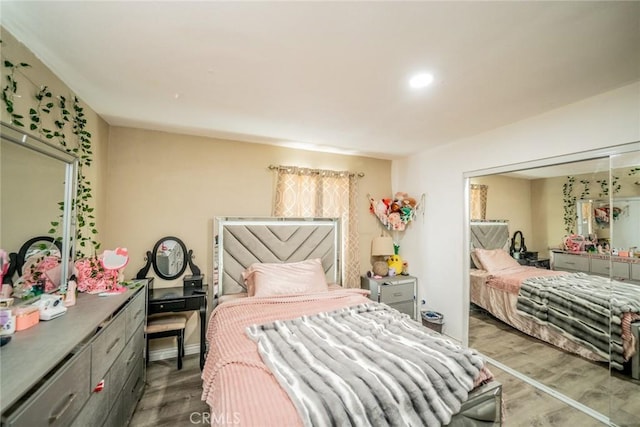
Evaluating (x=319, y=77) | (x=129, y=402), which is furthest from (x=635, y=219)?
(x=129, y=402)

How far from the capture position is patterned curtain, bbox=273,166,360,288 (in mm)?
3215

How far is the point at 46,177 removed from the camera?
5.18 ft

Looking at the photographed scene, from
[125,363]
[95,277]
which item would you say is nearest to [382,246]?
[125,363]

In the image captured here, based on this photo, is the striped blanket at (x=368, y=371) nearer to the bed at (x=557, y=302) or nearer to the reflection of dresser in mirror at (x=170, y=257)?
the bed at (x=557, y=302)

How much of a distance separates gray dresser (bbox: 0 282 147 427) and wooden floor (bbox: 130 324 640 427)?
7.7 inches

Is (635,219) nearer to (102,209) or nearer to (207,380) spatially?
(207,380)

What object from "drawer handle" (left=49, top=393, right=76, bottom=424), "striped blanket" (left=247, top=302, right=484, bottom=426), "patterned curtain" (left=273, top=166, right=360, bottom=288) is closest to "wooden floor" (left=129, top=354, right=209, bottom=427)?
"striped blanket" (left=247, top=302, right=484, bottom=426)

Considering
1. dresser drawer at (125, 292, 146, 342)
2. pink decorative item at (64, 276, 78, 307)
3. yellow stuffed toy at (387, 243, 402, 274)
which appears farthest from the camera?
yellow stuffed toy at (387, 243, 402, 274)

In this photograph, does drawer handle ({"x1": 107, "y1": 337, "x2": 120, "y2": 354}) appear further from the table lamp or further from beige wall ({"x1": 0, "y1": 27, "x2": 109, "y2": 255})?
the table lamp

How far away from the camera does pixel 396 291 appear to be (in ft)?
10.9

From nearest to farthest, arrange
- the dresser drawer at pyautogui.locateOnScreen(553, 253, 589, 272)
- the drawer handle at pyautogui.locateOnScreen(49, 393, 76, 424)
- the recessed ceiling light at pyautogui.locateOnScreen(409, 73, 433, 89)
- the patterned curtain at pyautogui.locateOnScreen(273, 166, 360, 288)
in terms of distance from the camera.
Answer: the drawer handle at pyautogui.locateOnScreen(49, 393, 76, 424), the recessed ceiling light at pyautogui.locateOnScreen(409, 73, 433, 89), the dresser drawer at pyautogui.locateOnScreen(553, 253, 589, 272), the patterned curtain at pyautogui.locateOnScreen(273, 166, 360, 288)

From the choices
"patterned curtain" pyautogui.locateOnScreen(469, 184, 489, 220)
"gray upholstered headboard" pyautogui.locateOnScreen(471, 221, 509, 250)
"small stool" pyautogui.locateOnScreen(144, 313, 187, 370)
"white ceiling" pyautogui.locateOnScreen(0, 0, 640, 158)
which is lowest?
"small stool" pyautogui.locateOnScreen(144, 313, 187, 370)

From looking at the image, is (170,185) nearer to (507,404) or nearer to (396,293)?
(396,293)

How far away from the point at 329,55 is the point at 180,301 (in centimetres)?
241
